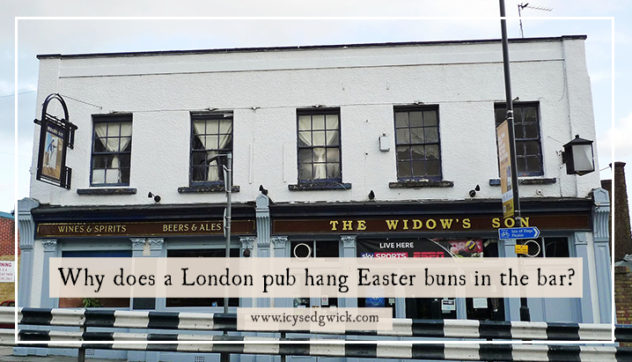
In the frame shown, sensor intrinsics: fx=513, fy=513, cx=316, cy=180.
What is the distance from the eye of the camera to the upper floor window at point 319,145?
13.6m

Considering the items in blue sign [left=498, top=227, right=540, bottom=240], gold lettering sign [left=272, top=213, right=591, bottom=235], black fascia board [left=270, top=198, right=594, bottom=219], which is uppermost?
black fascia board [left=270, top=198, right=594, bottom=219]

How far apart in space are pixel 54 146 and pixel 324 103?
6.94 metres

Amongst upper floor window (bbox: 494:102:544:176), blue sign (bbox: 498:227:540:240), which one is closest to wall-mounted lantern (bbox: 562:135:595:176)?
upper floor window (bbox: 494:102:544:176)

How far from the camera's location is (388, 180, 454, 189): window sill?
13000 mm

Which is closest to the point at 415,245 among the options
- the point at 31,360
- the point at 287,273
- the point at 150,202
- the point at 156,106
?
the point at 287,273

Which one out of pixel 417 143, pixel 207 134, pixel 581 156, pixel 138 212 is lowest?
pixel 138 212

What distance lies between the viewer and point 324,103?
1368 cm

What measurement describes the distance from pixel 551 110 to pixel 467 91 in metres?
2.21

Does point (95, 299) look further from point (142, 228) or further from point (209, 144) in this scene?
point (209, 144)

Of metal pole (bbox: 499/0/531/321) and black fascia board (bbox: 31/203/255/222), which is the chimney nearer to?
metal pole (bbox: 499/0/531/321)

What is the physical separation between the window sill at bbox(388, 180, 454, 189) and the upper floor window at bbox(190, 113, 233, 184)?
14.6 ft

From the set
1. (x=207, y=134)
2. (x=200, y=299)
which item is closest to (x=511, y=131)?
(x=207, y=134)

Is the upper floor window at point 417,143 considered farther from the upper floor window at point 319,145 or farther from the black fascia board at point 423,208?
the upper floor window at point 319,145

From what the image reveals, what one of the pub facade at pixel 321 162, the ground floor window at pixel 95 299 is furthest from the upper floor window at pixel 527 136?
the ground floor window at pixel 95 299
